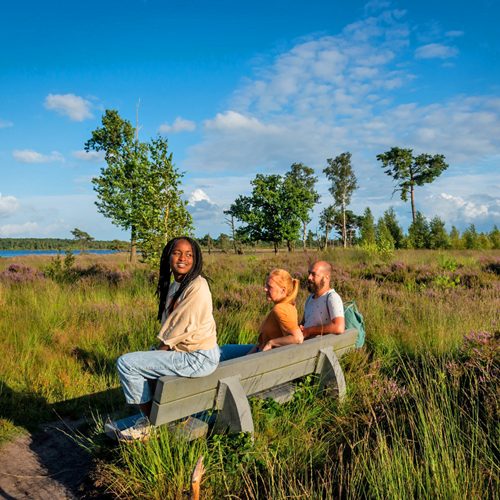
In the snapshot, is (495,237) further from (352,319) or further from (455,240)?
(352,319)

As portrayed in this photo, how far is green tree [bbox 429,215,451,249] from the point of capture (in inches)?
1438

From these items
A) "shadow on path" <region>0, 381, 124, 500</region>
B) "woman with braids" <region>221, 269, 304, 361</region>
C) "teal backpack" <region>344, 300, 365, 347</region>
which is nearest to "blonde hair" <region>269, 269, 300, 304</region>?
"woman with braids" <region>221, 269, 304, 361</region>

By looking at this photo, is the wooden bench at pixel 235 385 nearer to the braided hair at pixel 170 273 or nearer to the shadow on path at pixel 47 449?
the braided hair at pixel 170 273

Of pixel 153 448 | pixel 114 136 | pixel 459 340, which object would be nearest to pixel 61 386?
pixel 153 448

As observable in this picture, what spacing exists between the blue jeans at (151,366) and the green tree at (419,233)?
36.8 meters

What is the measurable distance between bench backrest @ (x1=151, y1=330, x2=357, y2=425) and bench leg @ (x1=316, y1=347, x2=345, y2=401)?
0.17 feet

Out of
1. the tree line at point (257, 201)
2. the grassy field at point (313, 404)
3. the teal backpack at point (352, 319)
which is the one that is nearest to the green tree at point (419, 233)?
the tree line at point (257, 201)

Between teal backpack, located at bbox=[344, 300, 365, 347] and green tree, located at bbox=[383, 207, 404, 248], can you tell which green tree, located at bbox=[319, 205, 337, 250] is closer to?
green tree, located at bbox=[383, 207, 404, 248]

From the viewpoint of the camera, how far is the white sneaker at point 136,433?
2.77 meters

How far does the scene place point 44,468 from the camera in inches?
128

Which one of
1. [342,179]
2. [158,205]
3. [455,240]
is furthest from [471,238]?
[158,205]

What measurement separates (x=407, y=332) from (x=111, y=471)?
4.17 m

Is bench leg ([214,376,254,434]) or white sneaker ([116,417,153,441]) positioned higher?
bench leg ([214,376,254,434])

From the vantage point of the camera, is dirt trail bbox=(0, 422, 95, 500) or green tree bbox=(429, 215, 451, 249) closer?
dirt trail bbox=(0, 422, 95, 500)
